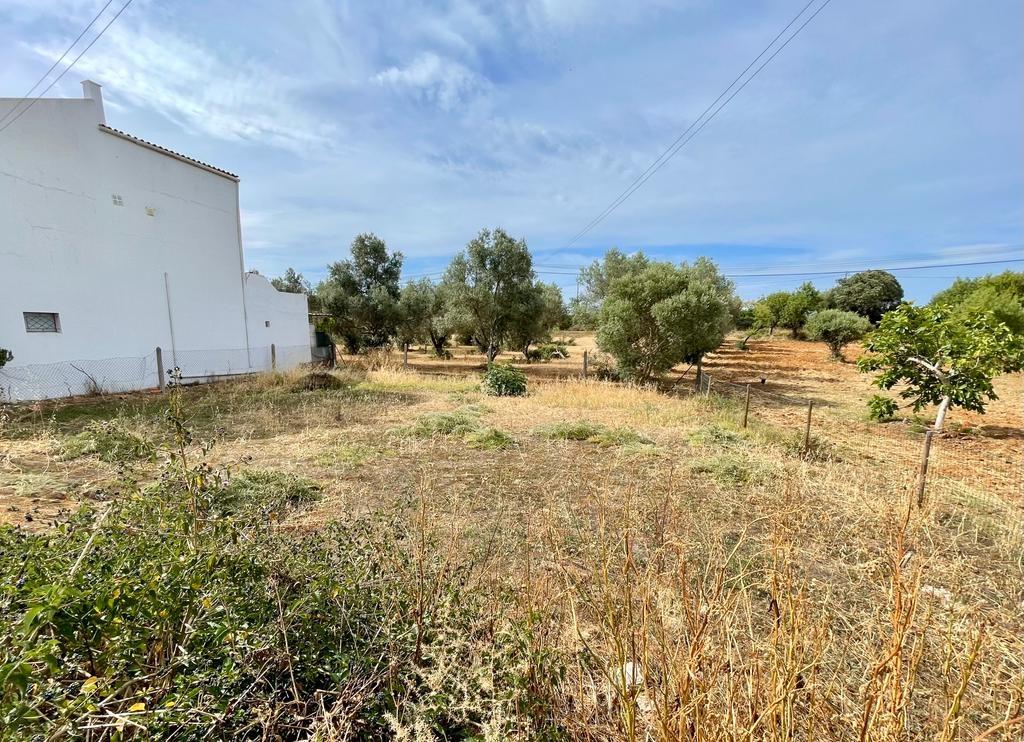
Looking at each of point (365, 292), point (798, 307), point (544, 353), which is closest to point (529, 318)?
point (544, 353)

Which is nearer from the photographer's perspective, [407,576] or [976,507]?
[407,576]

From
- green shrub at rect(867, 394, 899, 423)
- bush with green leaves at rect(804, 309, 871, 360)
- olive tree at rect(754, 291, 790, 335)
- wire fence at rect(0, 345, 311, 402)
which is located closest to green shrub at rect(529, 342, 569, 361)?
wire fence at rect(0, 345, 311, 402)

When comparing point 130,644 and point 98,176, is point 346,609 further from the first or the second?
point 98,176

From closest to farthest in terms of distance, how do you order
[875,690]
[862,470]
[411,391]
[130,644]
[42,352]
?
[875,690], [130,644], [862,470], [42,352], [411,391]

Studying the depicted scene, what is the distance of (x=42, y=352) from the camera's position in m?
9.74

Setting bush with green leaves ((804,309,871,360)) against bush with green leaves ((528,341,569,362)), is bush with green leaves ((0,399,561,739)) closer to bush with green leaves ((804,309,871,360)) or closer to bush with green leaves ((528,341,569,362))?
bush with green leaves ((528,341,569,362))

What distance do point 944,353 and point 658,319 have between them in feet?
20.0

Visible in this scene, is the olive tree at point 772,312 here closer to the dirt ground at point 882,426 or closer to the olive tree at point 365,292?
the dirt ground at point 882,426

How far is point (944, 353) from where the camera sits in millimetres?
7559

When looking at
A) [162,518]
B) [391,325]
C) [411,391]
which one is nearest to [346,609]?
[162,518]

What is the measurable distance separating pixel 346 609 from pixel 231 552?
552mm

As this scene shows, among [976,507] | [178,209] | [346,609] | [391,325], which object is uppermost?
[178,209]

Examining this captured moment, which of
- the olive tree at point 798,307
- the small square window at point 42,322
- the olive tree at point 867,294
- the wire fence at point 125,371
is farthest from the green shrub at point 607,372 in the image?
the olive tree at point 867,294

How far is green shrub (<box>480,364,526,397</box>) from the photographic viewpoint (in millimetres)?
11789
